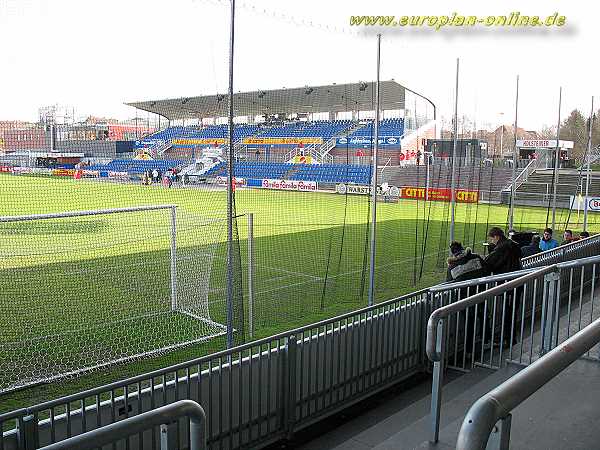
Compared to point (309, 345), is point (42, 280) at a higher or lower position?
lower

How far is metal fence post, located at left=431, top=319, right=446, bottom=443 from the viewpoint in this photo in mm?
3975

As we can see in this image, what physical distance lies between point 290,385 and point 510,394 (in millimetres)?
3348

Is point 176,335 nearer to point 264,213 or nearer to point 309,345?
point 309,345

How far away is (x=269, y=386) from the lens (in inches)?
188

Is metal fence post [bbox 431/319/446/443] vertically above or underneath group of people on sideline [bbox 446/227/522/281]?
underneath

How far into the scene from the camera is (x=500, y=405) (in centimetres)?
169

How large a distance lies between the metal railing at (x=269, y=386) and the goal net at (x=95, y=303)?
5.79 ft

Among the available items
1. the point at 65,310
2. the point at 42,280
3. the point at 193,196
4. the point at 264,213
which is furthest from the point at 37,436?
the point at 193,196

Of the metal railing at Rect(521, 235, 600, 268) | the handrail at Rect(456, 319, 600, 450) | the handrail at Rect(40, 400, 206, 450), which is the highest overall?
the handrail at Rect(456, 319, 600, 450)

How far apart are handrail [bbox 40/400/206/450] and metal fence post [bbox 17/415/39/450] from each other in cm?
154

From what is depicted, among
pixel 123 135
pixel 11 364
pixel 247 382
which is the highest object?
pixel 123 135

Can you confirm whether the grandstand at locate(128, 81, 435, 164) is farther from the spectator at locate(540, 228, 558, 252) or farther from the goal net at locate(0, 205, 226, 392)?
the spectator at locate(540, 228, 558, 252)

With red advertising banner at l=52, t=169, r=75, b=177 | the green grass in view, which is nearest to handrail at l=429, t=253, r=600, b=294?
the green grass

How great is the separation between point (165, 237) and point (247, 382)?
1276 centimetres
